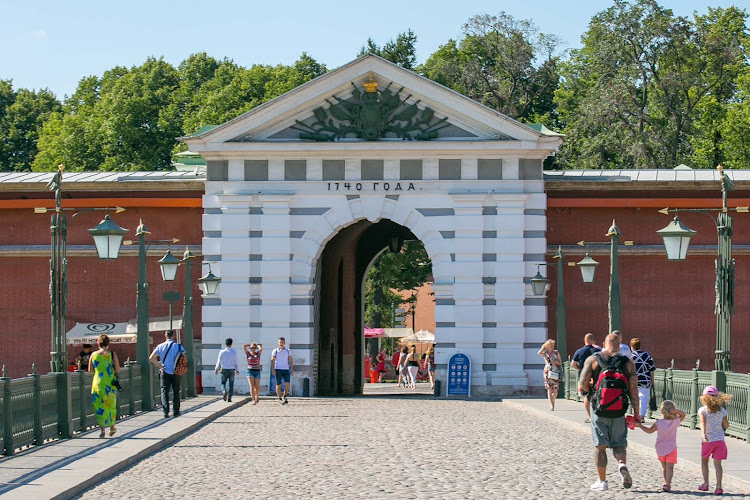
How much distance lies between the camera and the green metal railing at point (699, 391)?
2145 cm

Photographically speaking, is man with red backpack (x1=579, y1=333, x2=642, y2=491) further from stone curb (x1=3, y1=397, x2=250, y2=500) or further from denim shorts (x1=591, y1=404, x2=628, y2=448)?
stone curb (x1=3, y1=397, x2=250, y2=500)

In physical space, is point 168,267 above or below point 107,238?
below

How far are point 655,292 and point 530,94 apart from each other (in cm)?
3237

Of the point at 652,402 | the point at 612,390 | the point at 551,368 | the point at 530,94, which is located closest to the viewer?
the point at 612,390

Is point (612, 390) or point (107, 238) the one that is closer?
point (612, 390)

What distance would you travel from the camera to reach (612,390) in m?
16.1

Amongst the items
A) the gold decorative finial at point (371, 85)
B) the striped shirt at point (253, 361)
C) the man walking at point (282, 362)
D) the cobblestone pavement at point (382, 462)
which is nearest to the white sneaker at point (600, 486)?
the cobblestone pavement at point (382, 462)

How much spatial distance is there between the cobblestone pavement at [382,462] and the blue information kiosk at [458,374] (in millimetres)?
9453

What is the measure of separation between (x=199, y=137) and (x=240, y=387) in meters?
6.98

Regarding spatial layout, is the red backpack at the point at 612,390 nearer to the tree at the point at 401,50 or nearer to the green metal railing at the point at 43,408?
the green metal railing at the point at 43,408

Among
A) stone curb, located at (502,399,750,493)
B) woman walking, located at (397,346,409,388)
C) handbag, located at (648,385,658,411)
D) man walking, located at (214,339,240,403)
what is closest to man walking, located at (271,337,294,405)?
man walking, located at (214,339,240,403)

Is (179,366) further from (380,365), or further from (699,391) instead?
(380,365)

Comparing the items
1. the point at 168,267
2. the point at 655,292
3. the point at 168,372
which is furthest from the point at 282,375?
the point at 655,292

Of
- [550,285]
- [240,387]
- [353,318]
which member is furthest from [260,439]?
[353,318]
